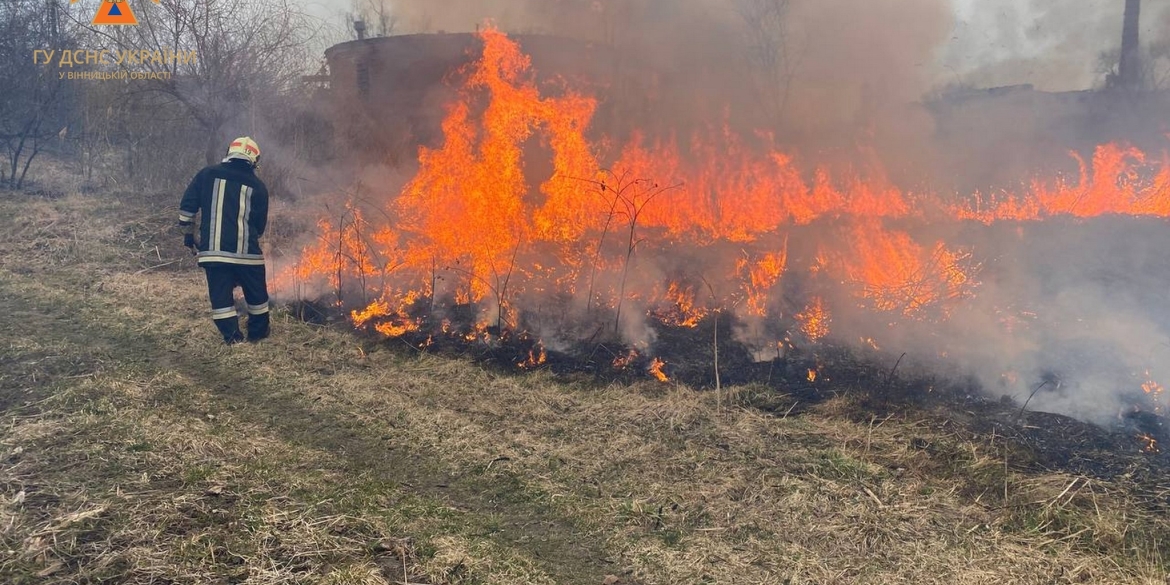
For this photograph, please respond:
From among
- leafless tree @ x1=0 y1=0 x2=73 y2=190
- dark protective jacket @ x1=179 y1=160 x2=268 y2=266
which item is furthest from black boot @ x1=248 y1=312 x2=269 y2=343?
leafless tree @ x1=0 y1=0 x2=73 y2=190

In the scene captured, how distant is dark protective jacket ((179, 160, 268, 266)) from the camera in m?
6.55

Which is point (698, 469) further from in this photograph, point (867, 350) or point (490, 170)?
point (490, 170)

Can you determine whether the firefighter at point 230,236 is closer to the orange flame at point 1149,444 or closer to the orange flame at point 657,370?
the orange flame at point 657,370

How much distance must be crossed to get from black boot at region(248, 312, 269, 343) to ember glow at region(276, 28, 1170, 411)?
1.06 meters

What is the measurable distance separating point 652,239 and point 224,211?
19.1ft

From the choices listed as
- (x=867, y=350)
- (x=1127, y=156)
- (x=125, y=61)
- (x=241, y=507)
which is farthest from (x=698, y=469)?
(x=125, y=61)

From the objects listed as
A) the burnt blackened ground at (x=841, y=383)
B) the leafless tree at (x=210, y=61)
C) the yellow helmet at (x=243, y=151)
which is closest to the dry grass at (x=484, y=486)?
the burnt blackened ground at (x=841, y=383)

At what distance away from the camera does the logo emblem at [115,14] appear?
1362 cm

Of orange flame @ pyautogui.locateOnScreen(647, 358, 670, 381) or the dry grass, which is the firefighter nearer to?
the dry grass

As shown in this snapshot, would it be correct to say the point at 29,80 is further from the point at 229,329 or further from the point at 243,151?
the point at 229,329

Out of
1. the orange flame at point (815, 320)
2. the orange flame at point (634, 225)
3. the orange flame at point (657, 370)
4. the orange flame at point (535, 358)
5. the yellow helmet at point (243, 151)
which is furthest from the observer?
the orange flame at point (634, 225)

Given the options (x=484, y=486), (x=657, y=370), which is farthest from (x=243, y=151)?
(x=657, y=370)

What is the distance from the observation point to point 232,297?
6656 millimetres

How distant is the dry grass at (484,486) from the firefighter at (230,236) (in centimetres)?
69
